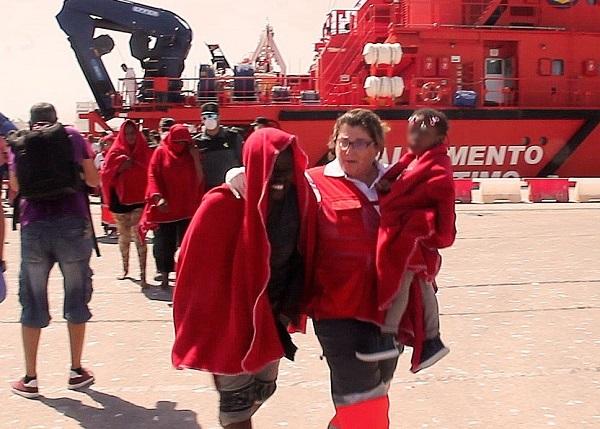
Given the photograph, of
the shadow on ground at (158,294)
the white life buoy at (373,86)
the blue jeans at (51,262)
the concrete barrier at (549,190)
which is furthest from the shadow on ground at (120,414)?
the white life buoy at (373,86)

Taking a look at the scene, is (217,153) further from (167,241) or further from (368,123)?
(368,123)

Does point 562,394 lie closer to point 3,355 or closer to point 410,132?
point 410,132

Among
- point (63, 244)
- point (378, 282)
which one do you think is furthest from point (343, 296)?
point (63, 244)

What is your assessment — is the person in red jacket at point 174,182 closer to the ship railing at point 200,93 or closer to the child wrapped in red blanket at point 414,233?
the child wrapped in red blanket at point 414,233

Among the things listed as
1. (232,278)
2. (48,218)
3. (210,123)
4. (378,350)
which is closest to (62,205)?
(48,218)

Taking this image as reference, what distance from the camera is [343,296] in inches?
106

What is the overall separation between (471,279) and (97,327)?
3665 millimetres

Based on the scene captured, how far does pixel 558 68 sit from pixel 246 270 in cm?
1688

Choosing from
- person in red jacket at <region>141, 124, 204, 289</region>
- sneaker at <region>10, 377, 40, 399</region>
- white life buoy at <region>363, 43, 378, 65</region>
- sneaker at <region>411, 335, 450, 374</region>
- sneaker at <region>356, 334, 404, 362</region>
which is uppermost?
white life buoy at <region>363, 43, 378, 65</region>

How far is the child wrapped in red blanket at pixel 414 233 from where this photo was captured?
2.63m

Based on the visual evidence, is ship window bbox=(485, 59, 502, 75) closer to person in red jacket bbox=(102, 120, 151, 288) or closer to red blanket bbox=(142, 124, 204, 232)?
person in red jacket bbox=(102, 120, 151, 288)

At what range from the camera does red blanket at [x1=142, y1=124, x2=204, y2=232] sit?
6.66 metres

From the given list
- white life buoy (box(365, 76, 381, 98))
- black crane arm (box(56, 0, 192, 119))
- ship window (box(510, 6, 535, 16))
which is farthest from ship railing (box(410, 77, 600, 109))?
black crane arm (box(56, 0, 192, 119))

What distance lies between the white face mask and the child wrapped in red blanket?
3761 mm
